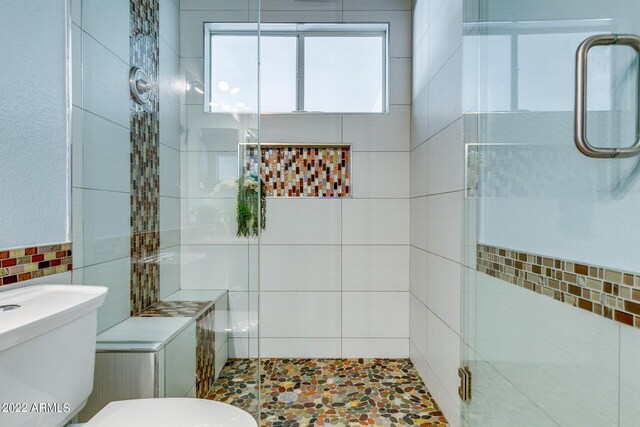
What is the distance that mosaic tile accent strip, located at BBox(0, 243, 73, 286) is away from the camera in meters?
1.10

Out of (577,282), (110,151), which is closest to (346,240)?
(110,151)

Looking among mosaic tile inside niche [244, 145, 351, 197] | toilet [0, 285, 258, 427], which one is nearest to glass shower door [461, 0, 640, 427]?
toilet [0, 285, 258, 427]

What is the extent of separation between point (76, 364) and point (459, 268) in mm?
1542

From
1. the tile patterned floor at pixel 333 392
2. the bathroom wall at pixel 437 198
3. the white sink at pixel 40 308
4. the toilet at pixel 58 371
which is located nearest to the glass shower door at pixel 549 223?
the bathroom wall at pixel 437 198

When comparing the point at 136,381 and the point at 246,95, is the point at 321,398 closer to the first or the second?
the point at 136,381

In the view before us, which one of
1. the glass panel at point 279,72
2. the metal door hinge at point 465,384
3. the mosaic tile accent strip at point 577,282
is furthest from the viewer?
the glass panel at point 279,72

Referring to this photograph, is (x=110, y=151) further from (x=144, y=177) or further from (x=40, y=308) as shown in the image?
(x=40, y=308)

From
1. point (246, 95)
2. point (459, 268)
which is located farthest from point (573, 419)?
point (246, 95)

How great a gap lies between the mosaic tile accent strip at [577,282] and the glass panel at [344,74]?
182 centimetres

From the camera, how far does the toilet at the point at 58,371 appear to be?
0.87 metres

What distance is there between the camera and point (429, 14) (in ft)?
6.64

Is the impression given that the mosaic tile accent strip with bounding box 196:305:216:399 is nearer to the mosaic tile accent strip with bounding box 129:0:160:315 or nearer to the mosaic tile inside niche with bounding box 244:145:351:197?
the mosaic tile accent strip with bounding box 129:0:160:315

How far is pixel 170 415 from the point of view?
3.58 feet

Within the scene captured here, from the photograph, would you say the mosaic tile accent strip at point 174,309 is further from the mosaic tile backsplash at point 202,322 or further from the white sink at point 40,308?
the white sink at point 40,308
